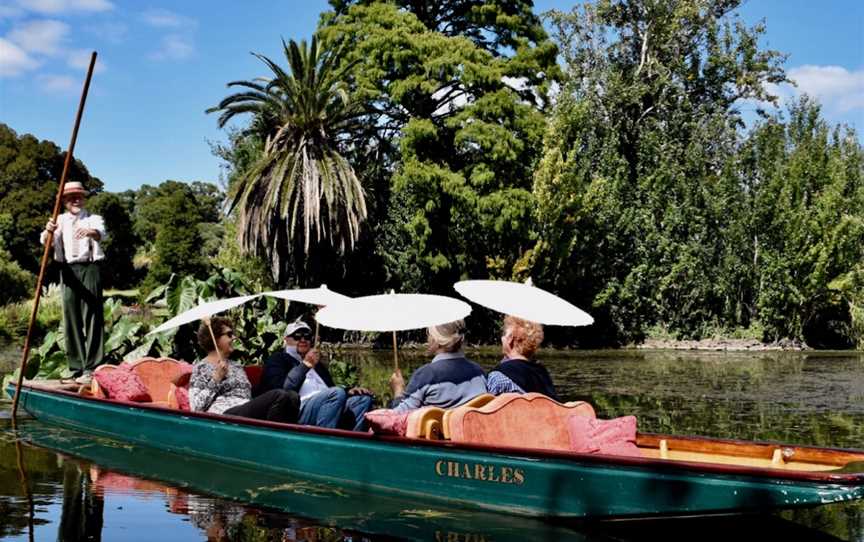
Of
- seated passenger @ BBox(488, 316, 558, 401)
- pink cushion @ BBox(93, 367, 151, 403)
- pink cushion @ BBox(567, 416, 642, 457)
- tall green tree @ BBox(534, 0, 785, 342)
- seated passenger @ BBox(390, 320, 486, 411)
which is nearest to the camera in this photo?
pink cushion @ BBox(567, 416, 642, 457)

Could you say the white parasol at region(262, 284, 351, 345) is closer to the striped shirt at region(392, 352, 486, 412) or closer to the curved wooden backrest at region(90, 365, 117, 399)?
the curved wooden backrest at region(90, 365, 117, 399)

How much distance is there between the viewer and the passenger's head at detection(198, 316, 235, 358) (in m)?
8.26

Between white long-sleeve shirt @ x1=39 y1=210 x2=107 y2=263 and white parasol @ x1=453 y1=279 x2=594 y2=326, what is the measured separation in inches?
211

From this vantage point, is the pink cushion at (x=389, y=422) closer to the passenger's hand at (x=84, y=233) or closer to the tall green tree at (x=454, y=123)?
the passenger's hand at (x=84, y=233)

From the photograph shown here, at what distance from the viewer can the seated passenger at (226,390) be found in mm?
8352

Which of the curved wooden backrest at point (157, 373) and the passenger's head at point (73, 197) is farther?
the passenger's head at point (73, 197)

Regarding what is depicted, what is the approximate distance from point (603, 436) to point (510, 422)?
69cm

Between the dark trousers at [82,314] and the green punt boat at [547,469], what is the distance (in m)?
2.98

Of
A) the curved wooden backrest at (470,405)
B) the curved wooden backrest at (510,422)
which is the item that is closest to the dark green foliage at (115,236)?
the curved wooden backrest at (470,405)

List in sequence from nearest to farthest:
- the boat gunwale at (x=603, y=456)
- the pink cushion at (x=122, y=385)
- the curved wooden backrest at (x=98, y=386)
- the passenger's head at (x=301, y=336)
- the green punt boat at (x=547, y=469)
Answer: the boat gunwale at (x=603, y=456) → the green punt boat at (x=547, y=469) → the passenger's head at (x=301, y=336) → the pink cushion at (x=122, y=385) → the curved wooden backrest at (x=98, y=386)

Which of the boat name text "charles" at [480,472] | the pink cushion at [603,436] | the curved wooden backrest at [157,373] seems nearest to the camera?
the boat name text "charles" at [480,472]

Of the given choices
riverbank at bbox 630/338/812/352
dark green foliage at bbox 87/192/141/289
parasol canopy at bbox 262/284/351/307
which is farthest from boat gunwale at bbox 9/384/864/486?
dark green foliage at bbox 87/192/141/289

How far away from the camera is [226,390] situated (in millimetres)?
8859

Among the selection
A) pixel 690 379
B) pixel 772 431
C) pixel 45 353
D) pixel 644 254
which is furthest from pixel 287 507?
pixel 644 254
